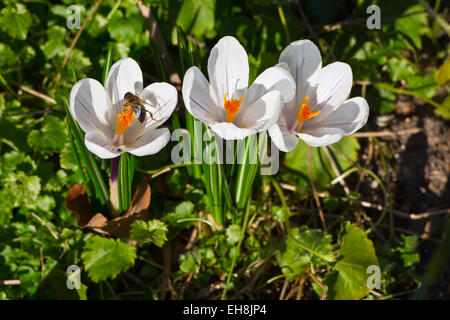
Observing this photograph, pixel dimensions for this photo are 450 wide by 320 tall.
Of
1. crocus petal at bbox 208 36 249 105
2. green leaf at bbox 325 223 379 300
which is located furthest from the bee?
green leaf at bbox 325 223 379 300

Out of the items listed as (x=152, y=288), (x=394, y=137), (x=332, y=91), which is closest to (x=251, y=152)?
(x=332, y=91)

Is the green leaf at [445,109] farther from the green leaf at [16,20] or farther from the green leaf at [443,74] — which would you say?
the green leaf at [16,20]

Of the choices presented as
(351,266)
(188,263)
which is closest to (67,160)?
(188,263)

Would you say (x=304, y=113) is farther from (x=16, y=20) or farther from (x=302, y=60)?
(x=16, y=20)

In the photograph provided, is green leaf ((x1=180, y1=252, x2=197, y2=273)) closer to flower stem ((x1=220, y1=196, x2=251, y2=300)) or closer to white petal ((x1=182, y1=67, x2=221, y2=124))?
flower stem ((x1=220, y1=196, x2=251, y2=300))

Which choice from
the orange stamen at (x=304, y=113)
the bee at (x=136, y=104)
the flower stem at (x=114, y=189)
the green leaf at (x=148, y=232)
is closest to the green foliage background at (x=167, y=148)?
the green leaf at (x=148, y=232)
